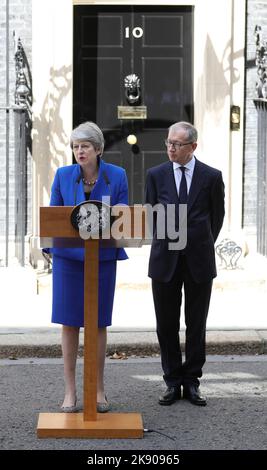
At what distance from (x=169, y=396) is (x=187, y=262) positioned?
0.84 m

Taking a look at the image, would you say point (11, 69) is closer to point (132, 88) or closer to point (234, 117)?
point (132, 88)

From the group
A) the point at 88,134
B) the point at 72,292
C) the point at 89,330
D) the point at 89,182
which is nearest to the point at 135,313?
the point at 72,292

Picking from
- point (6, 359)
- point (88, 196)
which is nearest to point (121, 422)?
point (88, 196)

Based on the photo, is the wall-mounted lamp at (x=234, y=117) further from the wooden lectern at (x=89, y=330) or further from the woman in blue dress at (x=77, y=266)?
the wooden lectern at (x=89, y=330)

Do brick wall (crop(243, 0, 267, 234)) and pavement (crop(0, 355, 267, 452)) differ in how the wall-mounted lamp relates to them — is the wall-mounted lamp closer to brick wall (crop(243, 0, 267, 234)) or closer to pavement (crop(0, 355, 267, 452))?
brick wall (crop(243, 0, 267, 234))

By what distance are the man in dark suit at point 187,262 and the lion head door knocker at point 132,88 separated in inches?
159

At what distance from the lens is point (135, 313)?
9.72 metres

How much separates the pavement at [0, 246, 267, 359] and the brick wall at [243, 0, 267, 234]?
43 cm

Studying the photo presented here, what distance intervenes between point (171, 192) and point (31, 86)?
4.25 m

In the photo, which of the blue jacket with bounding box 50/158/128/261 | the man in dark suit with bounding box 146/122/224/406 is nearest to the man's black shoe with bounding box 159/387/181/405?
the man in dark suit with bounding box 146/122/224/406

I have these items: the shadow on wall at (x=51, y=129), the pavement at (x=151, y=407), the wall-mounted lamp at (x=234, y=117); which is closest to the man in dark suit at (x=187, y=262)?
the pavement at (x=151, y=407)

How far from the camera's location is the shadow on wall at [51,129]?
10.8 meters

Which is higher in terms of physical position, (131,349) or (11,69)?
(11,69)

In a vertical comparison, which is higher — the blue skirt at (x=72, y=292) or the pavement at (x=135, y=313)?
the blue skirt at (x=72, y=292)
